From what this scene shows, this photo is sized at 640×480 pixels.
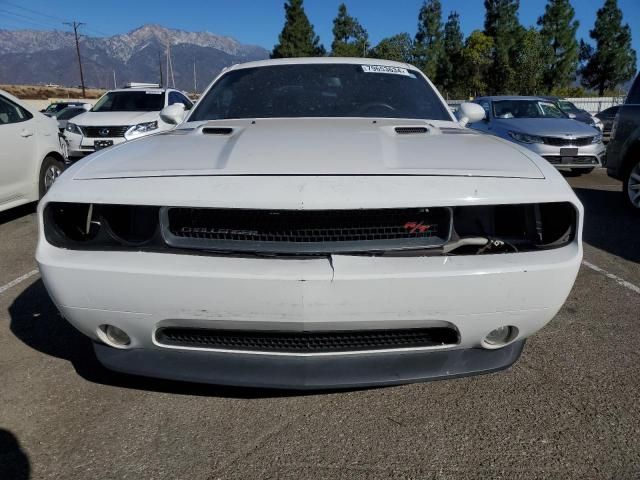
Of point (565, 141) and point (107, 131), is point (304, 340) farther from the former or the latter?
point (107, 131)

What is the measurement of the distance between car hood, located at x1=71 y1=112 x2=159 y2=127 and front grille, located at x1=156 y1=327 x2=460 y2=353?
8.44 metres

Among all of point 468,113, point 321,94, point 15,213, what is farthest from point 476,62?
point 321,94

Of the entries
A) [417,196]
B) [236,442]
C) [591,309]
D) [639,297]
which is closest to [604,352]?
[591,309]

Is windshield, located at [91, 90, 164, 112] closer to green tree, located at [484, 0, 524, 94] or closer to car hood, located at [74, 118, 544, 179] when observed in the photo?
car hood, located at [74, 118, 544, 179]

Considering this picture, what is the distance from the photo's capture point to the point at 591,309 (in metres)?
3.19

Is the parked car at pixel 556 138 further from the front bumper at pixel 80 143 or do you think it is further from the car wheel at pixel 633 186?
the front bumper at pixel 80 143

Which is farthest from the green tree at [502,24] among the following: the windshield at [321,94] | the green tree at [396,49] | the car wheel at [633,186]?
the windshield at [321,94]

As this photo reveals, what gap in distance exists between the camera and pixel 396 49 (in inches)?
1793

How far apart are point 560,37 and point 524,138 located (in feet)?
138

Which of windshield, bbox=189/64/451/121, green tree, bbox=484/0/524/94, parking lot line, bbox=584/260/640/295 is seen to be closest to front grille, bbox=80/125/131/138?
windshield, bbox=189/64/451/121

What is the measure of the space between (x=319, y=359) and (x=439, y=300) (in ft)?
1.57

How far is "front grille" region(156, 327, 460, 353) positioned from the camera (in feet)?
6.07

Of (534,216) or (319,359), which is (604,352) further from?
(319,359)

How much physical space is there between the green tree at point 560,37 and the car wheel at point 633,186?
1648 inches
